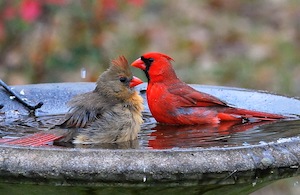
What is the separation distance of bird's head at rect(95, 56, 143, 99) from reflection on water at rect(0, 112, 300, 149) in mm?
211

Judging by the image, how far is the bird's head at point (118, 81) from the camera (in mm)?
3654

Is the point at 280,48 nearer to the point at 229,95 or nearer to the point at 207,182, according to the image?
the point at 229,95

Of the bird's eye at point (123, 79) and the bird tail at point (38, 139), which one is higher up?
the bird's eye at point (123, 79)

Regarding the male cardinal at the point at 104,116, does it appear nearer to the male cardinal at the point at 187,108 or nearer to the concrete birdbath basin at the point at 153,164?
the male cardinal at the point at 187,108

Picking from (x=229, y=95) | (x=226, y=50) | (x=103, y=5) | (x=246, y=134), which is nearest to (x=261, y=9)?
(x=226, y=50)

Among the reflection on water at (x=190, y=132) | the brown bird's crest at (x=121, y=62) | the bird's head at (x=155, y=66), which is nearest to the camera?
the reflection on water at (x=190, y=132)

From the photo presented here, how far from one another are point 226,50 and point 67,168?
21.6 feet

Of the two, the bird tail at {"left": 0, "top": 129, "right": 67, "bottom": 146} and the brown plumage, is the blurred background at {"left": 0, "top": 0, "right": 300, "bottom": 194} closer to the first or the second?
the brown plumage

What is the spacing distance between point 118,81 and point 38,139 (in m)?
0.64

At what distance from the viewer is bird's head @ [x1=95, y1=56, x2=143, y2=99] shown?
3.65m

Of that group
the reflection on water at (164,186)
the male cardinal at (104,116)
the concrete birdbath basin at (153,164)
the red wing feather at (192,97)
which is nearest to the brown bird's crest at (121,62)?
the male cardinal at (104,116)

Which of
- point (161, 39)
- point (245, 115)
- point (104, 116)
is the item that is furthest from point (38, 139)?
point (161, 39)

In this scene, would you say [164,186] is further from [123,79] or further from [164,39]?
[164,39]

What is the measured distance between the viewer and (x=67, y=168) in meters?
2.62
